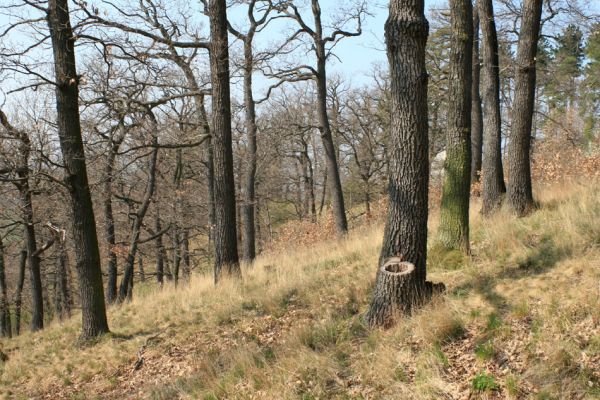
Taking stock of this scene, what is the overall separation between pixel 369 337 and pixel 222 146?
5.75 m

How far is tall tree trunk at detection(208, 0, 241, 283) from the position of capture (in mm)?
9328

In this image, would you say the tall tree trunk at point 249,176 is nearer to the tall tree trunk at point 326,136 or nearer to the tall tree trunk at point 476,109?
the tall tree trunk at point 326,136

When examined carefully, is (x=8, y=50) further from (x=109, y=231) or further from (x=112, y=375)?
(x=109, y=231)

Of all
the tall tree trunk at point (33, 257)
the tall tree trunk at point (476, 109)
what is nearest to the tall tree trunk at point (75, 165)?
the tall tree trunk at point (33, 257)

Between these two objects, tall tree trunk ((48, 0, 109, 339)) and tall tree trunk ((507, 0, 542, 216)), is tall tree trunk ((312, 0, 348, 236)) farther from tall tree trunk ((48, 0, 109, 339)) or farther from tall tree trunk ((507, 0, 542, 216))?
tall tree trunk ((48, 0, 109, 339))

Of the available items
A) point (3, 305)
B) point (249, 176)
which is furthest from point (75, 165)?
point (3, 305)

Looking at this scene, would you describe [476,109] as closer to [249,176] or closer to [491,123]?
[491,123]

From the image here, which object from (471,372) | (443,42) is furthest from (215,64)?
(443,42)

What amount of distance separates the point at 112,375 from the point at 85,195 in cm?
324

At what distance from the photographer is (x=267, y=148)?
1778 cm

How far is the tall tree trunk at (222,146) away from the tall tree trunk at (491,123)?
5.41m

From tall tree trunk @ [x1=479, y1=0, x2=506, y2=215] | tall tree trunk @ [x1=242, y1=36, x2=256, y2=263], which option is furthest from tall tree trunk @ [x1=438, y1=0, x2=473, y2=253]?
tall tree trunk @ [x1=242, y1=36, x2=256, y2=263]

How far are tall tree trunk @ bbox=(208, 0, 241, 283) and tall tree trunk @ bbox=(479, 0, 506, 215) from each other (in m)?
5.41

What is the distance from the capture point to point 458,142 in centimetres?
732
